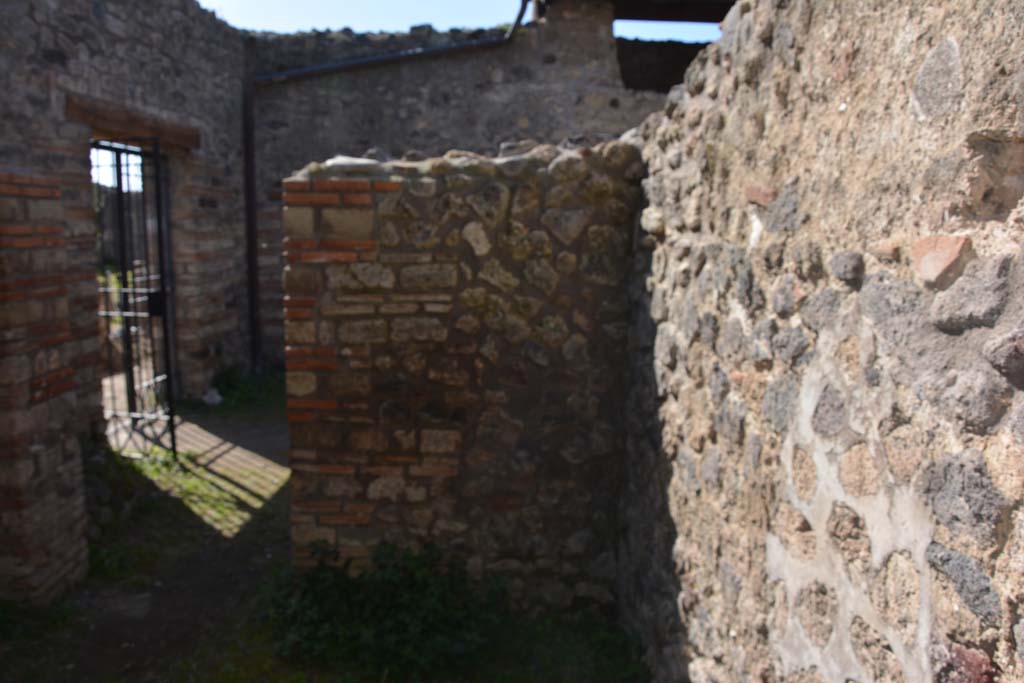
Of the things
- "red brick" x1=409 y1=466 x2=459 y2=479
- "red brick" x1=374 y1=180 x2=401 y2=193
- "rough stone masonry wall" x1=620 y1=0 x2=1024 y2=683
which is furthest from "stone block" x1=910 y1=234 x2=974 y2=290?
"red brick" x1=409 y1=466 x2=459 y2=479

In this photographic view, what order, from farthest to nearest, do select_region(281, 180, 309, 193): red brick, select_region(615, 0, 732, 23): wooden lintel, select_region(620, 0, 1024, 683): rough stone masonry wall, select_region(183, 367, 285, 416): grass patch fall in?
select_region(183, 367, 285, 416): grass patch
select_region(615, 0, 732, 23): wooden lintel
select_region(281, 180, 309, 193): red brick
select_region(620, 0, 1024, 683): rough stone masonry wall

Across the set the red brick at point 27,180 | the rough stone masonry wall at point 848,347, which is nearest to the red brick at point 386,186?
the rough stone masonry wall at point 848,347

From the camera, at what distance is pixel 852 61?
5.30ft

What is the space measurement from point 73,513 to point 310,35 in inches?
235

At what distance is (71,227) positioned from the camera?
536 cm

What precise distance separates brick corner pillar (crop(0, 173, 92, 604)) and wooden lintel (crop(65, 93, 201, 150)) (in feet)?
6.09

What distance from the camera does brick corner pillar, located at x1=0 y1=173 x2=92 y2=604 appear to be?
12.0 ft

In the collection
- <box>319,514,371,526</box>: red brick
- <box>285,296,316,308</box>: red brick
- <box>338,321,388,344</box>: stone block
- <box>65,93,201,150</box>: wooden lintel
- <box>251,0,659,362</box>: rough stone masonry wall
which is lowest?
<box>319,514,371,526</box>: red brick

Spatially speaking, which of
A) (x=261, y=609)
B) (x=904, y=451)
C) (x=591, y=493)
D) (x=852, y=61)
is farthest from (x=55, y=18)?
(x=904, y=451)

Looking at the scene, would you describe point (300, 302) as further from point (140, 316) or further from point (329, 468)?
point (140, 316)

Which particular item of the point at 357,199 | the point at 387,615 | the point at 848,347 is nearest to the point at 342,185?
the point at 357,199

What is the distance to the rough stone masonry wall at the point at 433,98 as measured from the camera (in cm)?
781

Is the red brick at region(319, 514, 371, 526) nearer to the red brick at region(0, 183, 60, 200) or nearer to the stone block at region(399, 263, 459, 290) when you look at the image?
the stone block at region(399, 263, 459, 290)

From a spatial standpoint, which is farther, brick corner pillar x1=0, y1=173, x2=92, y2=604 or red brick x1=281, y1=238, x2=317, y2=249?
brick corner pillar x1=0, y1=173, x2=92, y2=604
